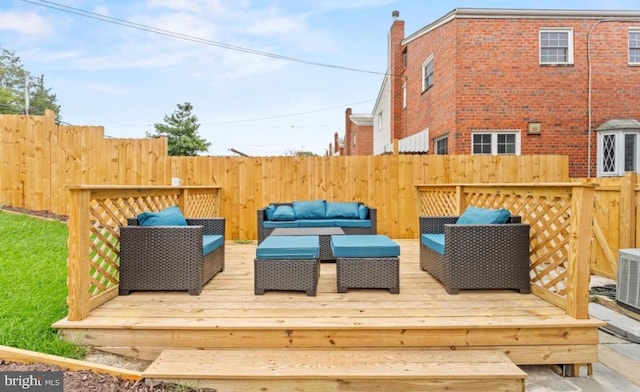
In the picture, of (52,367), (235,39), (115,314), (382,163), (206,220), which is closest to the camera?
(52,367)

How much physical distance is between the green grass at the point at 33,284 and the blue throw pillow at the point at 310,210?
3133mm

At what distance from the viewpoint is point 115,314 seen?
2.88m

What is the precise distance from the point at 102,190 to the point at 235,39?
A: 36.4 feet

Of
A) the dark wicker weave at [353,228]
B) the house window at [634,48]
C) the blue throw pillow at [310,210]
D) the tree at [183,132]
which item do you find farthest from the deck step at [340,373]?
the tree at [183,132]

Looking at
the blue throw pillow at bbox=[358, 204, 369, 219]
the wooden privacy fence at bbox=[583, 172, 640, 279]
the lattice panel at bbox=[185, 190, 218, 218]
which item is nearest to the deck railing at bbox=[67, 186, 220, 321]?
the lattice panel at bbox=[185, 190, 218, 218]

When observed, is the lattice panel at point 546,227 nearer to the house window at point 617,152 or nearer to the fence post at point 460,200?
the fence post at point 460,200

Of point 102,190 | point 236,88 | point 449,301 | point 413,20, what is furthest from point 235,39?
point 449,301

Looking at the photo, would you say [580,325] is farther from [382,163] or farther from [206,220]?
[382,163]

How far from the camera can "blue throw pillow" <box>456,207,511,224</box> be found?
3.54 metres

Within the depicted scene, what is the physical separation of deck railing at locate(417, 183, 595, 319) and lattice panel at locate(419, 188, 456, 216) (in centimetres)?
106

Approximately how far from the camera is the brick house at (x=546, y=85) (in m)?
8.90

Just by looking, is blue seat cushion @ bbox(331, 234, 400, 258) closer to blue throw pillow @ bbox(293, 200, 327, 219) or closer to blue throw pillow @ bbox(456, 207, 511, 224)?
blue throw pillow @ bbox(456, 207, 511, 224)

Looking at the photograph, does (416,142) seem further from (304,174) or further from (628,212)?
(628,212)

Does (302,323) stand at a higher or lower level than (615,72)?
lower
